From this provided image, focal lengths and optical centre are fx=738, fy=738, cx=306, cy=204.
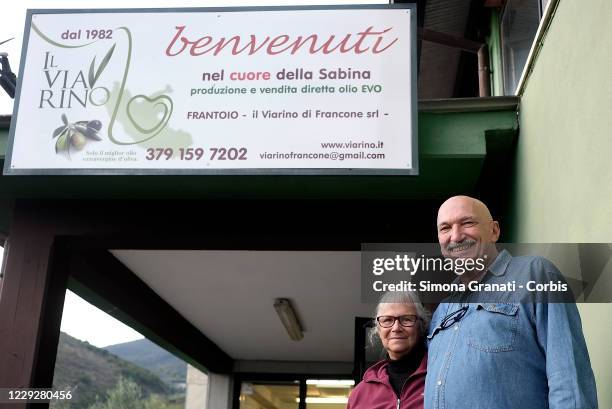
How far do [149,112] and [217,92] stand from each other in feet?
1.22

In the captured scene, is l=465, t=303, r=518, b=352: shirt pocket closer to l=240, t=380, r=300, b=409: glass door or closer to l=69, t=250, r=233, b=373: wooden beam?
l=69, t=250, r=233, b=373: wooden beam

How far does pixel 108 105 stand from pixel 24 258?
44.9 inches

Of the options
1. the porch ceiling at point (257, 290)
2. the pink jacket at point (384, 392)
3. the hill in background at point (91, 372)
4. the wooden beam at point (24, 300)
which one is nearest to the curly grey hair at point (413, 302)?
the pink jacket at point (384, 392)

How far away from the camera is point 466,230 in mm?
2291

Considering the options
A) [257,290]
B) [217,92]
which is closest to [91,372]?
[257,290]

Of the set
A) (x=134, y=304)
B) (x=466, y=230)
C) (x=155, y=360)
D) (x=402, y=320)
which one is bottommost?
(x=402, y=320)

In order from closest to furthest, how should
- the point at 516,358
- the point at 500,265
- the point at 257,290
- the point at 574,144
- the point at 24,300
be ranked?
the point at 516,358 < the point at 500,265 < the point at 574,144 < the point at 24,300 < the point at 257,290

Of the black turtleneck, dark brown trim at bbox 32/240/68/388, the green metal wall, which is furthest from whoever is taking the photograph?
dark brown trim at bbox 32/240/68/388

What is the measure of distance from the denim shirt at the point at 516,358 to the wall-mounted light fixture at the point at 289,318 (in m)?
4.88

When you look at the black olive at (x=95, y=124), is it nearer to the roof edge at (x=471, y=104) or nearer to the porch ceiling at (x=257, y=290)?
the roof edge at (x=471, y=104)

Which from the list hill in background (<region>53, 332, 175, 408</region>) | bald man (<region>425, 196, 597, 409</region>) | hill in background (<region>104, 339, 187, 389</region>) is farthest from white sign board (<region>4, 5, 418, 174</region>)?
hill in background (<region>104, 339, 187, 389</region>)

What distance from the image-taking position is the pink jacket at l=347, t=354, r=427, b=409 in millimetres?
2422

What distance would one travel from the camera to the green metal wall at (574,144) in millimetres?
2391

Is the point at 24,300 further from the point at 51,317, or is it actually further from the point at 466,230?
the point at 466,230
